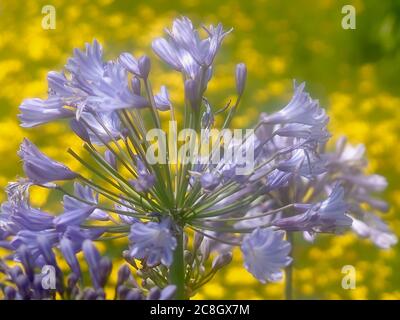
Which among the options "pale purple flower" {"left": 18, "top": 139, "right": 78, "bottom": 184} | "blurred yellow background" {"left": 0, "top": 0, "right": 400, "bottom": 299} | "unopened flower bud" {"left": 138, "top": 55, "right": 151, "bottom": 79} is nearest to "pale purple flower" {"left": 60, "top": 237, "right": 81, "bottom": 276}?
"pale purple flower" {"left": 18, "top": 139, "right": 78, "bottom": 184}

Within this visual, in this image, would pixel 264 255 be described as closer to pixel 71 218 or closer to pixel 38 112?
pixel 71 218

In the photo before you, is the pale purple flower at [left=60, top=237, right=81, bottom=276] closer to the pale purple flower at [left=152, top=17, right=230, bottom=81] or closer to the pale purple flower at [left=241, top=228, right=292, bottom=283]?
the pale purple flower at [left=241, top=228, right=292, bottom=283]

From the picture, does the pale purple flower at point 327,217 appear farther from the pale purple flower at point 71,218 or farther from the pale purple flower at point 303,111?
the pale purple flower at point 71,218

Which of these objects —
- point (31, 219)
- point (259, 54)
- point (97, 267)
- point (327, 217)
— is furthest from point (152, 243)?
point (259, 54)
